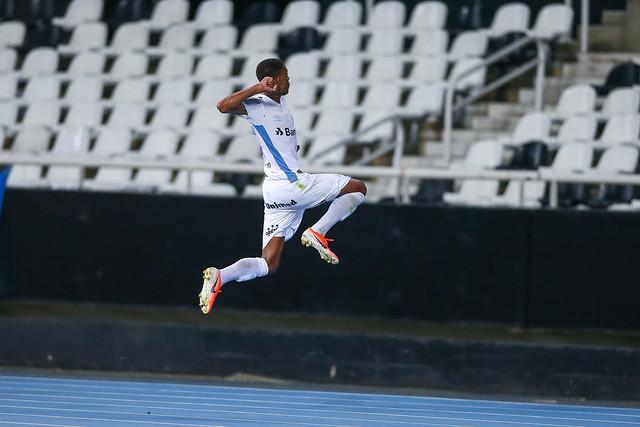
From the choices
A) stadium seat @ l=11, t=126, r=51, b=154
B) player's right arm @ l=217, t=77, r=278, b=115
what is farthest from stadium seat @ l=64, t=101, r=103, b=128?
player's right arm @ l=217, t=77, r=278, b=115

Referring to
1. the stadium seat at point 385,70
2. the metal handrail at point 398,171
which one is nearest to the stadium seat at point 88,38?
the stadium seat at point 385,70

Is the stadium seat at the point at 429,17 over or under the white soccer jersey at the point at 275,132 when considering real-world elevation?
over

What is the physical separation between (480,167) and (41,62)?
6.83 meters

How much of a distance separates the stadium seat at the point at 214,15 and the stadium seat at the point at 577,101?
5.29 m

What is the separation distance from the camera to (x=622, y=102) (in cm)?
1495

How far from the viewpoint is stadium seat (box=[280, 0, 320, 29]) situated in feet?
59.6

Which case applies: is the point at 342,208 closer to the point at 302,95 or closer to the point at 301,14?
the point at 302,95

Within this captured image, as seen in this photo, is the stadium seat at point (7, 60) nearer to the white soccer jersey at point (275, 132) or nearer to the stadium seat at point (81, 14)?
the stadium seat at point (81, 14)

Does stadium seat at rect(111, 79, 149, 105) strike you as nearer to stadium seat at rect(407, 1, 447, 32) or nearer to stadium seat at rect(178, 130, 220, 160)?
stadium seat at rect(178, 130, 220, 160)

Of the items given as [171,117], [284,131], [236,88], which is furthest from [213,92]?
[284,131]

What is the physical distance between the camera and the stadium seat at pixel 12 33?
1906 cm

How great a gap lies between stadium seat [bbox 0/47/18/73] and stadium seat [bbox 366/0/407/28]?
16.0 feet

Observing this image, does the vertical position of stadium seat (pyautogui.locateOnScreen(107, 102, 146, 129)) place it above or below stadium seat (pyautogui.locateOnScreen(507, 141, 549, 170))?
above

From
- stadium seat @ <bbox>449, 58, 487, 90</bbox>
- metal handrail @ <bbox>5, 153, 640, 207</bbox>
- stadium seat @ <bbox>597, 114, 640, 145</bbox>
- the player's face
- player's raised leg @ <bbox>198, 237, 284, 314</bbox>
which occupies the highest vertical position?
stadium seat @ <bbox>449, 58, 487, 90</bbox>
